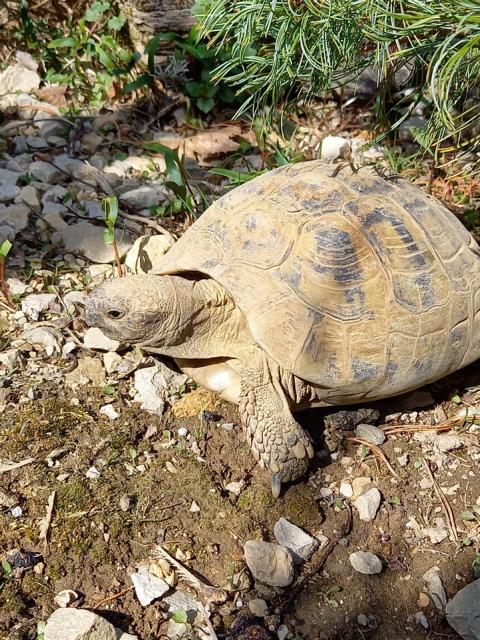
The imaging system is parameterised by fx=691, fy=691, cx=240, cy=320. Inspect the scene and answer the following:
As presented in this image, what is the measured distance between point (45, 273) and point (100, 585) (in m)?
1.89

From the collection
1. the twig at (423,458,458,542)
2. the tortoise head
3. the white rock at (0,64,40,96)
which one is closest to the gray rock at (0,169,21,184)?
the white rock at (0,64,40,96)

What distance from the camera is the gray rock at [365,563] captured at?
8.98ft

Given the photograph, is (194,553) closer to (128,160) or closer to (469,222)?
(469,222)

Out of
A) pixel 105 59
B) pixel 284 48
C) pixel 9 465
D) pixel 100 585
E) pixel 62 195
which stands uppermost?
pixel 284 48

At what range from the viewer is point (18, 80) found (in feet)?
17.9

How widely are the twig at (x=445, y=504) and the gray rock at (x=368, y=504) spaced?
0.28m

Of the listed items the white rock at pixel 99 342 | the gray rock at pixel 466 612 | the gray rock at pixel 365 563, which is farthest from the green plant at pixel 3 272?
the gray rock at pixel 466 612

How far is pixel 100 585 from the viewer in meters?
2.57

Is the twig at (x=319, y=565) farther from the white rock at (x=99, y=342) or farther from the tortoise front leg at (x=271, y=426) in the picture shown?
the white rock at (x=99, y=342)

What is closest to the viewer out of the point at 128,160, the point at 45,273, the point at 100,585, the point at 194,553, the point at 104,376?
the point at 100,585

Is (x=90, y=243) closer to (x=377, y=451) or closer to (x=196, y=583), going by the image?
(x=377, y=451)

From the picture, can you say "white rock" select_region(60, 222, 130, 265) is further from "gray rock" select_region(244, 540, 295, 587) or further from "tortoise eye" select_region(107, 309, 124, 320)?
"gray rock" select_region(244, 540, 295, 587)

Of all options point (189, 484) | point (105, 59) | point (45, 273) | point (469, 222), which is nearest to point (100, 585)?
point (189, 484)

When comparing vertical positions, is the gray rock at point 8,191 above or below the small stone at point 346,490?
above
